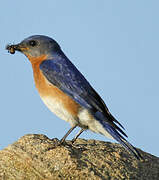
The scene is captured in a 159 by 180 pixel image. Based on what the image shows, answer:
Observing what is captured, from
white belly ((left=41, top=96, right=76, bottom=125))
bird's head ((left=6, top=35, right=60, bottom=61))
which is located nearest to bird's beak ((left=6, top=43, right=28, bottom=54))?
bird's head ((left=6, top=35, right=60, bottom=61))

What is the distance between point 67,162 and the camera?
373 inches

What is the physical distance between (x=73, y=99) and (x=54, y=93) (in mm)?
418

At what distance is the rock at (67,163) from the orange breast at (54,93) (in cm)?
80

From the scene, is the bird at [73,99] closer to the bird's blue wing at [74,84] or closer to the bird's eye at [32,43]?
the bird's blue wing at [74,84]

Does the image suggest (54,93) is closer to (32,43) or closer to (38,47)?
(38,47)

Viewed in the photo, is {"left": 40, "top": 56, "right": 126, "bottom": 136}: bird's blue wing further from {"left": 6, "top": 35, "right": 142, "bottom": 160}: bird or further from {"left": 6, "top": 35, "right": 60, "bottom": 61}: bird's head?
{"left": 6, "top": 35, "right": 60, "bottom": 61}: bird's head

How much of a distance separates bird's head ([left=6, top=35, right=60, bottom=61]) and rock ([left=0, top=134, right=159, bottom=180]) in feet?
6.21

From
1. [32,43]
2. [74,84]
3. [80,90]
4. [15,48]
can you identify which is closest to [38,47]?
[32,43]

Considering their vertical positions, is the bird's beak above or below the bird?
above

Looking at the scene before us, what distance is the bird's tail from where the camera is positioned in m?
9.78

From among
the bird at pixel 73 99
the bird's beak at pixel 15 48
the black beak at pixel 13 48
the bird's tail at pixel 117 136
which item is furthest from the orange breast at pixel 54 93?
the black beak at pixel 13 48

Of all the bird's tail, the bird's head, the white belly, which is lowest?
the bird's tail

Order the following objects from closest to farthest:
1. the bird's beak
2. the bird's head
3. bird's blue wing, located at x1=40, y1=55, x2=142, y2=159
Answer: bird's blue wing, located at x1=40, y1=55, x2=142, y2=159
the bird's head
the bird's beak

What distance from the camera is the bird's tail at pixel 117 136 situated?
385 inches
